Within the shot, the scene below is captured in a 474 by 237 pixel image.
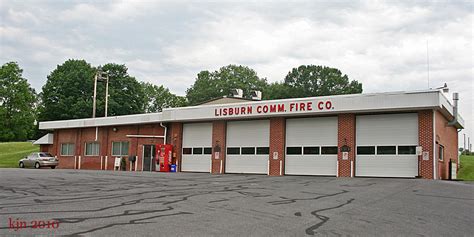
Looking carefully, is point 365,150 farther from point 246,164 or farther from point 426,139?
point 246,164

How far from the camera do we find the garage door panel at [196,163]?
33812mm

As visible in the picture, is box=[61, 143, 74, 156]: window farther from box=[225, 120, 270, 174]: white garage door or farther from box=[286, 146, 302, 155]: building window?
box=[286, 146, 302, 155]: building window

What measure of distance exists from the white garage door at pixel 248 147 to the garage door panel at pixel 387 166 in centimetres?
658

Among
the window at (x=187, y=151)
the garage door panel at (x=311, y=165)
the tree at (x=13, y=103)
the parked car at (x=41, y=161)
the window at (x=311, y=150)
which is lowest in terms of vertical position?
the parked car at (x=41, y=161)

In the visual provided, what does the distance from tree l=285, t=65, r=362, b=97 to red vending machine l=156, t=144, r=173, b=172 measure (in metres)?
47.3

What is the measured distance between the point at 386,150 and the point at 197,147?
1408cm

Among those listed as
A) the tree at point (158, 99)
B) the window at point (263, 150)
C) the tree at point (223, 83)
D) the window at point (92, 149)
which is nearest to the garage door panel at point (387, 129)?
the window at point (263, 150)

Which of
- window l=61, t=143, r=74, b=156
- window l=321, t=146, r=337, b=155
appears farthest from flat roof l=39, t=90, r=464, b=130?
window l=61, t=143, r=74, b=156

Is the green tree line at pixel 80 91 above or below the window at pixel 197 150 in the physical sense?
above

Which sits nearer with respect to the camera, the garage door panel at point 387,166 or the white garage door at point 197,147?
the garage door panel at point 387,166

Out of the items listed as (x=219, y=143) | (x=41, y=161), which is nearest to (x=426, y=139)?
(x=219, y=143)

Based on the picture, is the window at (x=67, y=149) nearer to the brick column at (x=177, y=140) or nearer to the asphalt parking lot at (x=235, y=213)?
the brick column at (x=177, y=140)

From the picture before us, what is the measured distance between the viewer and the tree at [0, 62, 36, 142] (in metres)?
72.8

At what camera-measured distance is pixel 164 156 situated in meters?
34.9
